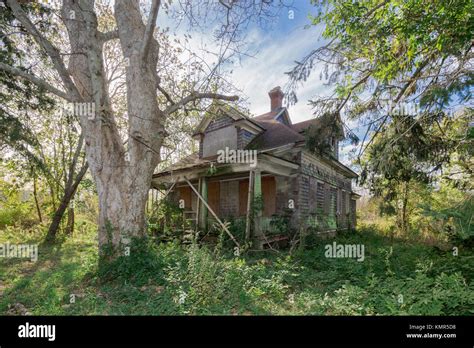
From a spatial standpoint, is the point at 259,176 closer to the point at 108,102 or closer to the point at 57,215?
the point at 108,102

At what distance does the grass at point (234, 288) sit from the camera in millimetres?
3537

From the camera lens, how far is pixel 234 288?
14.0ft

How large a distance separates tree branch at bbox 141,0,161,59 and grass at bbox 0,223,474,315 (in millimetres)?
4507

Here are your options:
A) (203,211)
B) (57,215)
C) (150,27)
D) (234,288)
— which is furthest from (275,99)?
(234,288)

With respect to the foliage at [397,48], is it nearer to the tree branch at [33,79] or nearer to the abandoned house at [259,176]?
the abandoned house at [259,176]

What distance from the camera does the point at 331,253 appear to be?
24.2 feet

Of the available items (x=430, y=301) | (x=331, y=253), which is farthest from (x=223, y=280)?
(x=331, y=253)

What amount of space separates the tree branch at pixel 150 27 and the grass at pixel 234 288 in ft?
14.8

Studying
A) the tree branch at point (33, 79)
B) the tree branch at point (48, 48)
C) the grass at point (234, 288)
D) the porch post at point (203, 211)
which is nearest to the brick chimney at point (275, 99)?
the porch post at point (203, 211)

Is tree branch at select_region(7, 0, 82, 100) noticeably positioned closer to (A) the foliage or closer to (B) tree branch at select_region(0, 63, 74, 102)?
(B) tree branch at select_region(0, 63, 74, 102)

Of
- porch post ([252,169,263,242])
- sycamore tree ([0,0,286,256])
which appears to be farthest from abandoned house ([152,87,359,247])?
sycamore tree ([0,0,286,256])

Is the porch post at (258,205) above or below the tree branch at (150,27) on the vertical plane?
below

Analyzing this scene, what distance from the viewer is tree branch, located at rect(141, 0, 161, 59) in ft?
17.9
